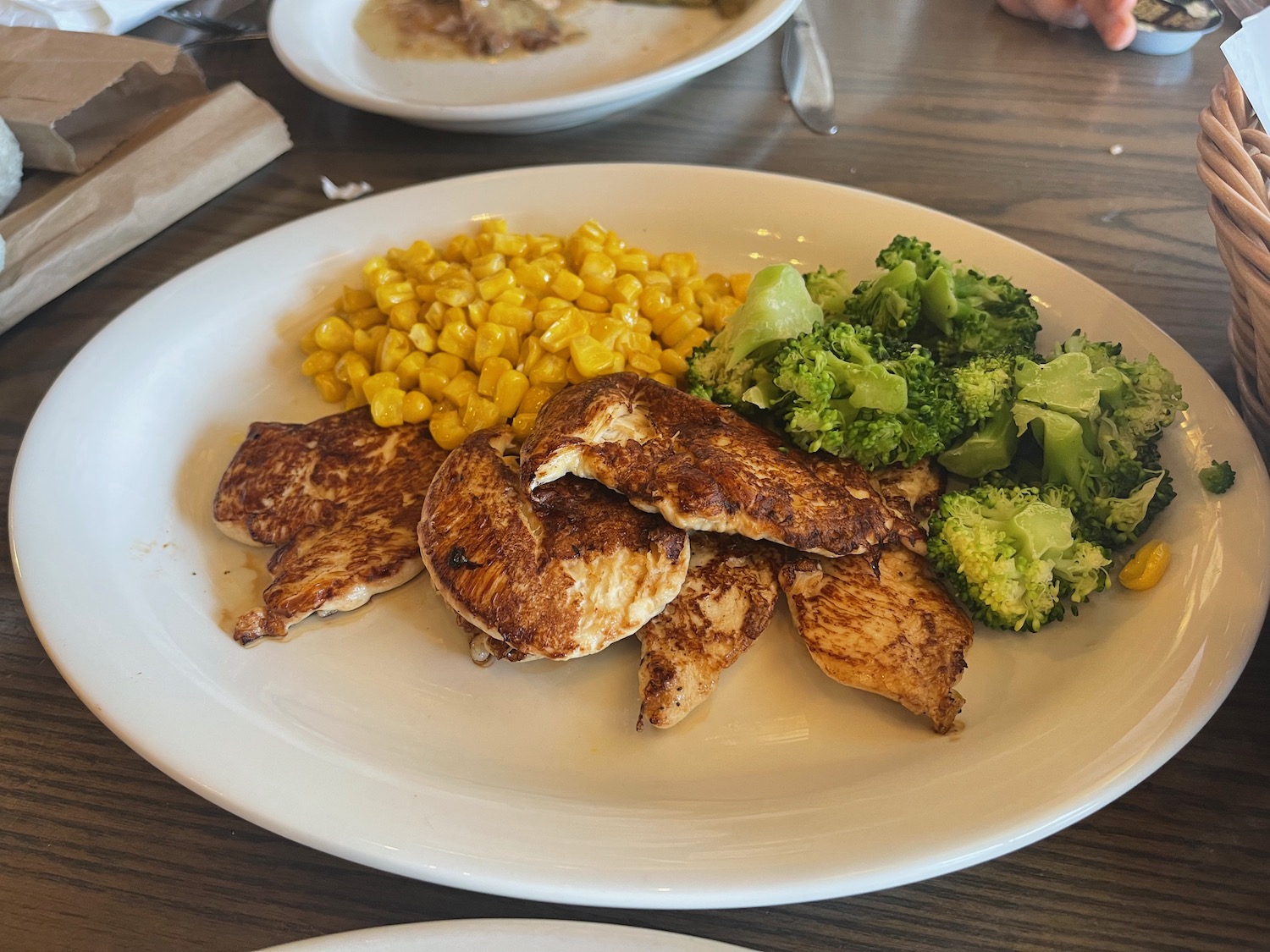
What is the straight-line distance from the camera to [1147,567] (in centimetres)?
172

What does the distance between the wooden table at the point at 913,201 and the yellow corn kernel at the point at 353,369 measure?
93 cm

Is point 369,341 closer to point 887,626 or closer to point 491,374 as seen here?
point 491,374

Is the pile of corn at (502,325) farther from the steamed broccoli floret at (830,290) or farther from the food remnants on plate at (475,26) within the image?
the food remnants on plate at (475,26)

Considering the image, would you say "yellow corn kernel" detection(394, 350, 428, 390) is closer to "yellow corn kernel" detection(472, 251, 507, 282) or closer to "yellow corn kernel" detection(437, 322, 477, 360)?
"yellow corn kernel" detection(437, 322, 477, 360)

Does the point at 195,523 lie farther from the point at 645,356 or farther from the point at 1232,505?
the point at 1232,505

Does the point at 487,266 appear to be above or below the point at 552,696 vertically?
above

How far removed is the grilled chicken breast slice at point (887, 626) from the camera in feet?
5.36

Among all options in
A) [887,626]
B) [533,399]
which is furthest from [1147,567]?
[533,399]

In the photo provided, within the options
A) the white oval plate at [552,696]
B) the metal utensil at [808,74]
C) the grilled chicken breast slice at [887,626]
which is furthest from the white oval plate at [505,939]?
the metal utensil at [808,74]

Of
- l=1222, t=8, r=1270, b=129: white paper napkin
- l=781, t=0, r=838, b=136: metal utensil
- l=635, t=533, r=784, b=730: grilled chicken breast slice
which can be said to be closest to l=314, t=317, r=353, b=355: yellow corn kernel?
l=635, t=533, r=784, b=730: grilled chicken breast slice

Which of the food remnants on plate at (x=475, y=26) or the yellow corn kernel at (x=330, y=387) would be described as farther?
the food remnants on plate at (x=475, y=26)

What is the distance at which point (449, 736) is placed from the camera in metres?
1.71

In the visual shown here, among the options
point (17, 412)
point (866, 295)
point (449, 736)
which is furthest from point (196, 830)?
point (866, 295)

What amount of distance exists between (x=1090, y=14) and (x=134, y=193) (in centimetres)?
407
